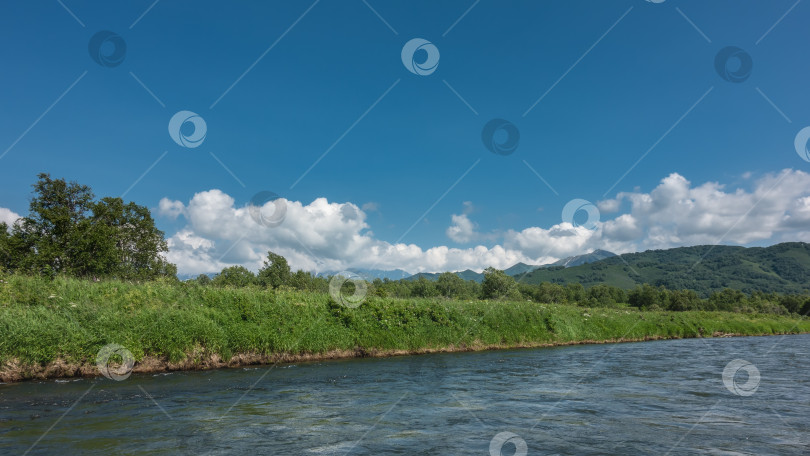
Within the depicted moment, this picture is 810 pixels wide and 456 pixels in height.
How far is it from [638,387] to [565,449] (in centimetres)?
976

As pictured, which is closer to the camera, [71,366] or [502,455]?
[502,455]

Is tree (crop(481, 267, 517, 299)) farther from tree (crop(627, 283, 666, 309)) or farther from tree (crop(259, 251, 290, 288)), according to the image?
tree (crop(259, 251, 290, 288))

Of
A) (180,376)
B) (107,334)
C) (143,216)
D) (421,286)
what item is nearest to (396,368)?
(180,376)

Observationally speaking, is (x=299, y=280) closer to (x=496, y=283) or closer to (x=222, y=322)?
(x=496, y=283)

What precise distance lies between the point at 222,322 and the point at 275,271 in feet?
335

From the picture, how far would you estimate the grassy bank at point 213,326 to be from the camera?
17109 mm

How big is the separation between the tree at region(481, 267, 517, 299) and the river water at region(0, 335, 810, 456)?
379ft

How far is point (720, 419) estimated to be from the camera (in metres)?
11.4

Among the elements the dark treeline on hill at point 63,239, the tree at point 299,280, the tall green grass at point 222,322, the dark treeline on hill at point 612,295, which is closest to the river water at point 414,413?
the tall green grass at point 222,322

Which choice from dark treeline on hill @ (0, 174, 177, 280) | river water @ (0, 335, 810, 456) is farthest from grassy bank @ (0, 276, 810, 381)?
dark treeline on hill @ (0, 174, 177, 280)

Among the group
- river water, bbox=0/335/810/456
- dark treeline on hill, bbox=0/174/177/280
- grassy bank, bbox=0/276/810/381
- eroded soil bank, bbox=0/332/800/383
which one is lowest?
river water, bbox=0/335/810/456

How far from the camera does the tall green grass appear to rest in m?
17.4

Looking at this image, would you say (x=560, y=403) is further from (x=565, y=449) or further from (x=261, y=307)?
(x=261, y=307)

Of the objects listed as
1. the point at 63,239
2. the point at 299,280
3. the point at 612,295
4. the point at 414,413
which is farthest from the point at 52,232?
the point at 612,295
